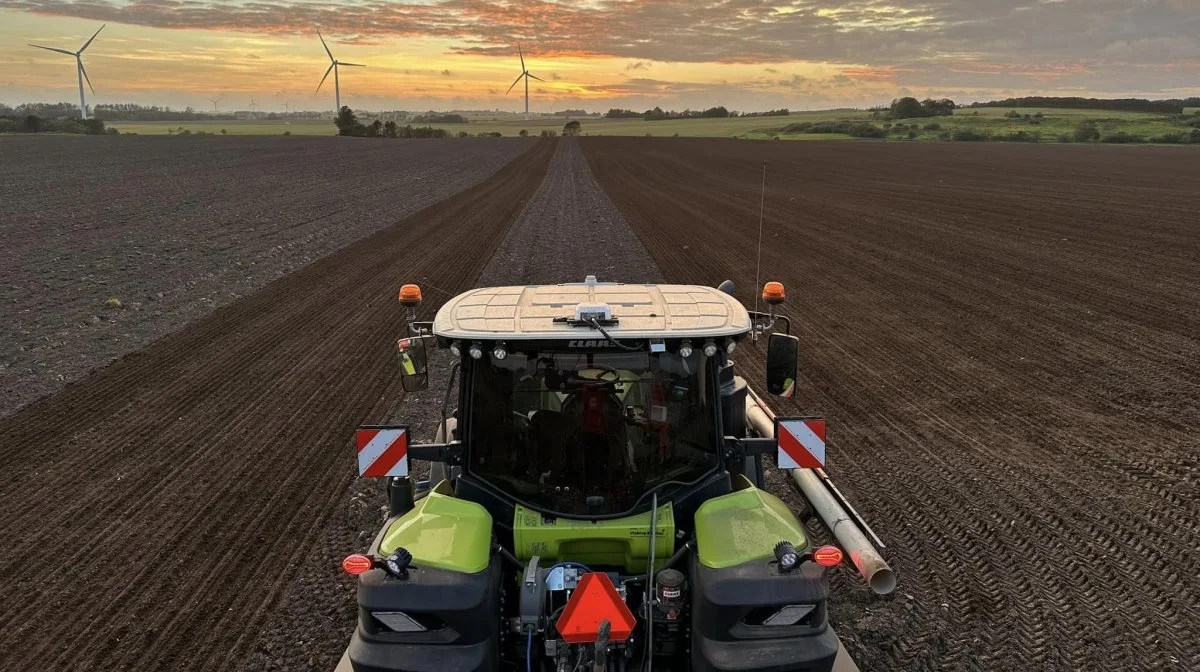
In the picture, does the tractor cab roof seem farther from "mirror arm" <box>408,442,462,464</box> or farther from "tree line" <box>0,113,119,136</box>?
"tree line" <box>0,113,119,136</box>

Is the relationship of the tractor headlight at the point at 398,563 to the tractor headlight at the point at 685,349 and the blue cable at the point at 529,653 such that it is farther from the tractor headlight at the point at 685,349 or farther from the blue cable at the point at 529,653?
the tractor headlight at the point at 685,349

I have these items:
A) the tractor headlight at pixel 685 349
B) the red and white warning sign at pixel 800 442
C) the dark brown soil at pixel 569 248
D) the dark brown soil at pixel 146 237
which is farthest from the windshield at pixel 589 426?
Result: the dark brown soil at pixel 569 248

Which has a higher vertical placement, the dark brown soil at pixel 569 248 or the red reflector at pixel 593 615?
the red reflector at pixel 593 615

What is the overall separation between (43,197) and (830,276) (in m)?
31.4

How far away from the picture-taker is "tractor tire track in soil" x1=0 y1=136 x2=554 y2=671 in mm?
5488

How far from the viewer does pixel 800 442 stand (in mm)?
4230

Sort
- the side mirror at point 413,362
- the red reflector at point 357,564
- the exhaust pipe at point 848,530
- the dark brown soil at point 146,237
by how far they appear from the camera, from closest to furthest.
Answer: the red reflector at point 357,564
the exhaust pipe at point 848,530
the side mirror at point 413,362
the dark brown soil at point 146,237

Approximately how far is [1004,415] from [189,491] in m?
8.88

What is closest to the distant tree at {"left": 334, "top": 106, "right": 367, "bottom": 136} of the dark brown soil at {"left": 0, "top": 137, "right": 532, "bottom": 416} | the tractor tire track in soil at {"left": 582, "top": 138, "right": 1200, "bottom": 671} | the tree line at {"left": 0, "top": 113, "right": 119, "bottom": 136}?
the tree line at {"left": 0, "top": 113, "right": 119, "bottom": 136}

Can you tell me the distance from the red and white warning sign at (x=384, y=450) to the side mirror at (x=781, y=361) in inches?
79.6

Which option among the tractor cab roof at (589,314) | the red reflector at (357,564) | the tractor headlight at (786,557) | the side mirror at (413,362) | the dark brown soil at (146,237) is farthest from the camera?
the dark brown soil at (146,237)

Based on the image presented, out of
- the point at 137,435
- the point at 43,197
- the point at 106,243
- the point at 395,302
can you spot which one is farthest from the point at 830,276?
the point at 43,197

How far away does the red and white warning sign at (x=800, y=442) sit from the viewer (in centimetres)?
419

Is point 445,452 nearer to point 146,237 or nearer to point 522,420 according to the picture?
point 522,420
